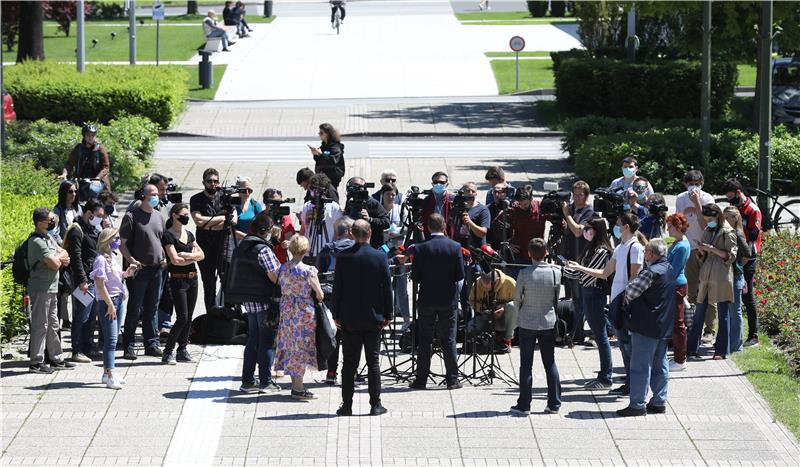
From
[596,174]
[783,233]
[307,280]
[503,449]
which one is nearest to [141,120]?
[596,174]

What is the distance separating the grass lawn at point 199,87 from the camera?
36.4m

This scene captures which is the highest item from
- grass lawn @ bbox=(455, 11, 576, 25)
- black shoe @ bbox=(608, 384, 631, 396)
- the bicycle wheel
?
grass lawn @ bbox=(455, 11, 576, 25)

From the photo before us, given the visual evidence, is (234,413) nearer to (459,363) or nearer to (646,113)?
(459,363)

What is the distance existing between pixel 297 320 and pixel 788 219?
11.6m

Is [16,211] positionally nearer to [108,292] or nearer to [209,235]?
[209,235]

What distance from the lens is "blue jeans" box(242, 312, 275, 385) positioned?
12.1m

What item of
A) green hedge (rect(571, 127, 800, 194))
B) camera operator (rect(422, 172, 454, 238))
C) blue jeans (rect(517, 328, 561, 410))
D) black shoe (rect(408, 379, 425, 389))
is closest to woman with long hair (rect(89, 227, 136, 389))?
black shoe (rect(408, 379, 425, 389))

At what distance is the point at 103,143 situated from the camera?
22.8 meters

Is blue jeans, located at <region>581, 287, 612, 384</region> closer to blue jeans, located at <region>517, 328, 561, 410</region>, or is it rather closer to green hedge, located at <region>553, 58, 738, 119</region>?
blue jeans, located at <region>517, 328, 561, 410</region>

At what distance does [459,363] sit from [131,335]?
3.26 m

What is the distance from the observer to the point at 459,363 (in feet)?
43.4

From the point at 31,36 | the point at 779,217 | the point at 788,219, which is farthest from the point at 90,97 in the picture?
the point at 779,217

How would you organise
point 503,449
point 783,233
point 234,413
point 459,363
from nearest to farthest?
point 503,449, point 234,413, point 459,363, point 783,233

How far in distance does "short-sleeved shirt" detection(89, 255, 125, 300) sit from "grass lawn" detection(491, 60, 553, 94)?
2558cm
